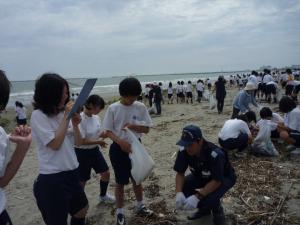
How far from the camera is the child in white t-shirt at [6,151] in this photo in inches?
82.0

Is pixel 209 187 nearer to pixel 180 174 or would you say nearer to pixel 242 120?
pixel 180 174

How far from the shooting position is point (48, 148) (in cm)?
273

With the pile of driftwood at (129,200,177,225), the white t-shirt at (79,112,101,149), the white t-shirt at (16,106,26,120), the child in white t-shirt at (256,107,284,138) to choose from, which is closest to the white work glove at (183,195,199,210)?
the pile of driftwood at (129,200,177,225)

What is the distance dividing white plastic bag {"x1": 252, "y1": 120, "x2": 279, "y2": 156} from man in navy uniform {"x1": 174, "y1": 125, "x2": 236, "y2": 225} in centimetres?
309

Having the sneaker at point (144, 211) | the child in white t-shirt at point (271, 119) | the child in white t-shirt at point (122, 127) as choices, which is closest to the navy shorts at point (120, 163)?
the child in white t-shirt at point (122, 127)

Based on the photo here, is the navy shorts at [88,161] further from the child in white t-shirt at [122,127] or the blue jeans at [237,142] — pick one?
the blue jeans at [237,142]

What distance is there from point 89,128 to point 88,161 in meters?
0.48

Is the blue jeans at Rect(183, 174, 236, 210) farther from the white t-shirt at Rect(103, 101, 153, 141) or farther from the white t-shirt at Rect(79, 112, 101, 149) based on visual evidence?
the white t-shirt at Rect(79, 112, 101, 149)

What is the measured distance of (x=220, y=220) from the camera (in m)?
3.91

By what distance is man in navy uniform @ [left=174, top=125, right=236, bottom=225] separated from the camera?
3.63 meters

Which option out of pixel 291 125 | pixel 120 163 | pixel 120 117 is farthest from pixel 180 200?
pixel 291 125

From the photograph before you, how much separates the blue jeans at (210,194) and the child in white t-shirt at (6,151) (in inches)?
89.7

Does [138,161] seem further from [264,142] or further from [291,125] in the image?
[291,125]

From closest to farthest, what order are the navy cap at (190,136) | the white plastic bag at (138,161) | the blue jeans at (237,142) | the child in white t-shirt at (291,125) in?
the navy cap at (190,136)
the white plastic bag at (138,161)
the blue jeans at (237,142)
the child in white t-shirt at (291,125)
